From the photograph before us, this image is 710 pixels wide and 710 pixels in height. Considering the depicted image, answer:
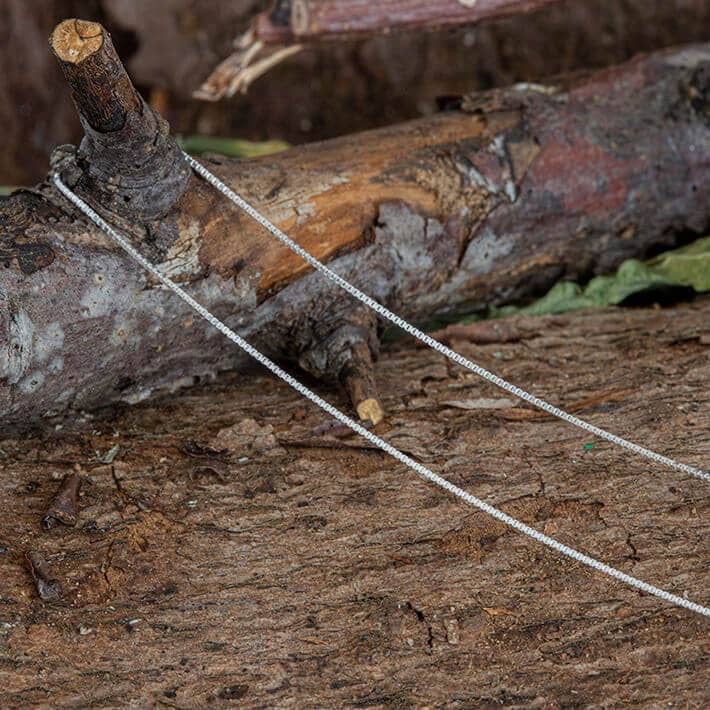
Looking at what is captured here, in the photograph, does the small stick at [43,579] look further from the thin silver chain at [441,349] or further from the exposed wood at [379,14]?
the exposed wood at [379,14]

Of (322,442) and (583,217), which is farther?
(583,217)

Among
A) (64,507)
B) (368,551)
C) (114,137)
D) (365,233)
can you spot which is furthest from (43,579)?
(365,233)

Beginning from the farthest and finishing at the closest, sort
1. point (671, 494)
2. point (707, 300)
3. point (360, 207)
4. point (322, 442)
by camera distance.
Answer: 1. point (707, 300)
2. point (360, 207)
3. point (322, 442)
4. point (671, 494)

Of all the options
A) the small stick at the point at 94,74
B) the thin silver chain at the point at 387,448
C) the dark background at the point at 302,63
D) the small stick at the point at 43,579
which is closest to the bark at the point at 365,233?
the thin silver chain at the point at 387,448

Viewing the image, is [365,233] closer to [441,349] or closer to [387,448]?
[441,349]

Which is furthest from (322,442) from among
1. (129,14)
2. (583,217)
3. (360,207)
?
(129,14)

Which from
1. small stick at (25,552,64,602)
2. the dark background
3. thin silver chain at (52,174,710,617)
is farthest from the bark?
the dark background

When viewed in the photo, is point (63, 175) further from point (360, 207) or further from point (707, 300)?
point (707, 300)
